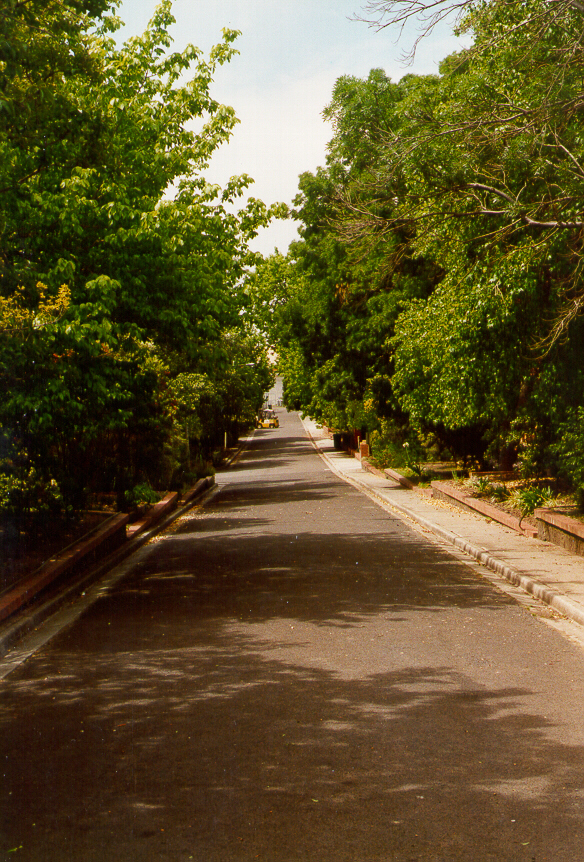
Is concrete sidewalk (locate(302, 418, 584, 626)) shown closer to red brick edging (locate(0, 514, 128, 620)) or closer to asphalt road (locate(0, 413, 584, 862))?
asphalt road (locate(0, 413, 584, 862))

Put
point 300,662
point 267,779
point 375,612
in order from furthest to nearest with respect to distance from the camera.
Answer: point 375,612 < point 300,662 < point 267,779

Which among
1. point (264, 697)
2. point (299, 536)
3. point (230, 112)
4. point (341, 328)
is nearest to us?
point (264, 697)

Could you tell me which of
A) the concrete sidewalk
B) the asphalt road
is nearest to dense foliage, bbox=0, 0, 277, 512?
the asphalt road

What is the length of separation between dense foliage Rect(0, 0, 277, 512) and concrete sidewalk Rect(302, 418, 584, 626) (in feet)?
17.7

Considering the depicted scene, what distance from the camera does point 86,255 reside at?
1232 cm

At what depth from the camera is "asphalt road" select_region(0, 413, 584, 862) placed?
4137 mm

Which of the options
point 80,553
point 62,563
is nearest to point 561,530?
point 80,553

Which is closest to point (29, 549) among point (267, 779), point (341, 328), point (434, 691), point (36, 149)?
point (36, 149)

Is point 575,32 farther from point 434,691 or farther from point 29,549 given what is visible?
point 29,549

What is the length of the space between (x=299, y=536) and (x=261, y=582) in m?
4.79

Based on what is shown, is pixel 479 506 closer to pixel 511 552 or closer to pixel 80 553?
pixel 511 552

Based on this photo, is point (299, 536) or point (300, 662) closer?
point (300, 662)

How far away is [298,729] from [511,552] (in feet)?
26.0

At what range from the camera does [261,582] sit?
36.3 feet
